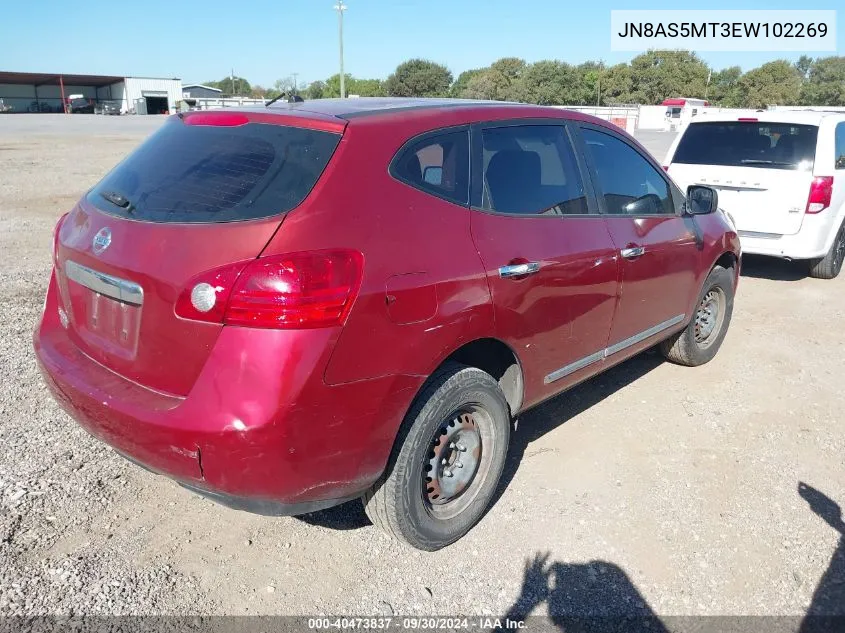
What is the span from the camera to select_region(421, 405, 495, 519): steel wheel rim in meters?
2.85

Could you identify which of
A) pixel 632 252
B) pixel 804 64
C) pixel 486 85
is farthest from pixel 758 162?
pixel 804 64

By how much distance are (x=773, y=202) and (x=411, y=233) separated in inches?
232

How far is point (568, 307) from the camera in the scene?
327cm

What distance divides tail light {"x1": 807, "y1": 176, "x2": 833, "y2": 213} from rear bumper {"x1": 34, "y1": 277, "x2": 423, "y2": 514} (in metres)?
6.09

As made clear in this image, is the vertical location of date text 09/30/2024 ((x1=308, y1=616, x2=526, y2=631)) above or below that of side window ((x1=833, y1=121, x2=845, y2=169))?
below

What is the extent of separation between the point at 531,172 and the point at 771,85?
78.9 meters

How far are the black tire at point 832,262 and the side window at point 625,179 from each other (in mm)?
4512

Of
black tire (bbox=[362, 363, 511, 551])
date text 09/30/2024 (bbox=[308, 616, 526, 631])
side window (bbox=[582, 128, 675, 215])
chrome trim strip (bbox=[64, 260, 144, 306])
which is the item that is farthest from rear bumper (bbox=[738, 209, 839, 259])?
chrome trim strip (bbox=[64, 260, 144, 306])

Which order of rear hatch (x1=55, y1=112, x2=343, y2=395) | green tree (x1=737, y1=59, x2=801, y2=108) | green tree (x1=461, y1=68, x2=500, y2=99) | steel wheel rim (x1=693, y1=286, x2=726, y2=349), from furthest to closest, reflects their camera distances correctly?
green tree (x1=461, y1=68, x2=500, y2=99), green tree (x1=737, y1=59, x2=801, y2=108), steel wheel rim (x1=693, y1=286, x2=726, y2=349), rear hatch (x1=55, y1=112, x2=343, y2=395)

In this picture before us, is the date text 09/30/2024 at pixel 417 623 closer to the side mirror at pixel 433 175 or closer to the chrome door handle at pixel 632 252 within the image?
the side mirror at pixel 433 175

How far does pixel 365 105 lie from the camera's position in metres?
2.99

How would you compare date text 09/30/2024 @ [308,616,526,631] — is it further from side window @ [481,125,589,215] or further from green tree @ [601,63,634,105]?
green tree @ [601,63,634,105]

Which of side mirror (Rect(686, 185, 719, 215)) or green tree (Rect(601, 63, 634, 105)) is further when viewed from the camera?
green tree (Rect(601, 63, 634, 105))

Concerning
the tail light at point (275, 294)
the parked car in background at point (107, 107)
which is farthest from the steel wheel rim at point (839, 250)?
the parked car in background at point (107, 107)
